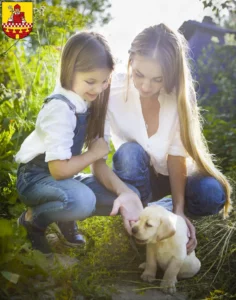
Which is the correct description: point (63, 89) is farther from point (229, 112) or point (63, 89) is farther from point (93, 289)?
point (229, 112)

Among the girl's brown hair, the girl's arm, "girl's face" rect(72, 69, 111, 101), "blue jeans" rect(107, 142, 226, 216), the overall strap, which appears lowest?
"blue jeans" rect(107, 142, 226, 216)

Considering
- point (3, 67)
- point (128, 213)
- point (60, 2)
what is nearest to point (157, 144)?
point (128, 213)

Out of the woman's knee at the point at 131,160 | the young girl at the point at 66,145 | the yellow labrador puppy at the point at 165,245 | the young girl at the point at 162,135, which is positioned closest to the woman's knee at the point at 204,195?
the young girl at the point at 162,135

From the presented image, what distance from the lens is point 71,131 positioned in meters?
1.60

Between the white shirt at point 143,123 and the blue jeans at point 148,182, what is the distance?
0.05m

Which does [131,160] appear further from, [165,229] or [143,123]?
[165,229]

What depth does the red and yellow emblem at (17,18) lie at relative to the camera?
6.10ft

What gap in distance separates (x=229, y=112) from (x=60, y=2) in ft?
7.36

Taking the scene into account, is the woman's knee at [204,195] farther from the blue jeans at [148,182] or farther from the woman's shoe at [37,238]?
the woman's shoe at [37,238]

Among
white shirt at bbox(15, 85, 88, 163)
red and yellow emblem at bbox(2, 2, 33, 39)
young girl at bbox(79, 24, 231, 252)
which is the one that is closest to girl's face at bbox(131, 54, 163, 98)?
young girl at bbox(79, 24, 231, 252)

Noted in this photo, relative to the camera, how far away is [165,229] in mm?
1483

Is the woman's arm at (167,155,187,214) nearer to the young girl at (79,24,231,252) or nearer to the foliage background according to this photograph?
the young girl at (79,24,231,252)

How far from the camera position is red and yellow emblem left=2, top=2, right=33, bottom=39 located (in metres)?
1.86

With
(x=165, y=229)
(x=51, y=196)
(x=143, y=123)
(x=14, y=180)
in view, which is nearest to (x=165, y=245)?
(x=165, y=229)
